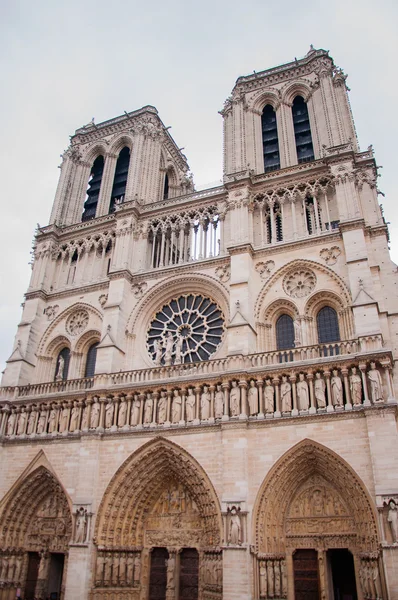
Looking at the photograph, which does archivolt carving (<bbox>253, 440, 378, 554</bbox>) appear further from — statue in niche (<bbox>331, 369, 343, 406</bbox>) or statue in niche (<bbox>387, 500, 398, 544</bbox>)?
statue in niche (<bbox>331, 369, 343, 406</bbox>)

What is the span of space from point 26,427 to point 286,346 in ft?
30.2

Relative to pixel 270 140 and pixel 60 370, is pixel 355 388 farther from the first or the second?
pixel 270 140

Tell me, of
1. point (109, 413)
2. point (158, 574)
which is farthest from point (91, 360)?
point (158, 574)

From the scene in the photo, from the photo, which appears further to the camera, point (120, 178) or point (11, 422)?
point (120, 178)

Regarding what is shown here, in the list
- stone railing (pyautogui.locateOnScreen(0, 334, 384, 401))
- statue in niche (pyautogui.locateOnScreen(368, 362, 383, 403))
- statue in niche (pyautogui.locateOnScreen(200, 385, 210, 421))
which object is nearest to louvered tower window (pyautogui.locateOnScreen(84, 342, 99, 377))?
stone railing (pyautogui.locateOnScreen(0, 334, 384, 401))

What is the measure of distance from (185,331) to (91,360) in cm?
395

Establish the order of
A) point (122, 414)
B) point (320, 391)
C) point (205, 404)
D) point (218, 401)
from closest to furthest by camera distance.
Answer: point (320, 391) < point (218, 401) < point (205, 404) < point (122, 414)

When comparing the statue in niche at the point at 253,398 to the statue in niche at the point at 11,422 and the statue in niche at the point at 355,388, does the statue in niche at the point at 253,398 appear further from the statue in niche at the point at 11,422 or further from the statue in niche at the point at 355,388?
the statue in niche at the point at 11,422

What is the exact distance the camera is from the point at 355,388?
13.1 m

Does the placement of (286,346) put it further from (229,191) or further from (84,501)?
(84,501)

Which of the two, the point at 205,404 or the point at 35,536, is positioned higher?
the point at 205,404

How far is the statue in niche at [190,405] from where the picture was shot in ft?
48.9

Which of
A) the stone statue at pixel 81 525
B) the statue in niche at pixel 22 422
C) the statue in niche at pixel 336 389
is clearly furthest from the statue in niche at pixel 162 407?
the statue in niche at pixel 22 422

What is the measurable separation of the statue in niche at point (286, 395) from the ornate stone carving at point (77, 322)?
8.72 metres
